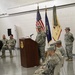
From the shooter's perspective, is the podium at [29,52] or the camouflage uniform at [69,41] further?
the camouflage uniform at [69,41]

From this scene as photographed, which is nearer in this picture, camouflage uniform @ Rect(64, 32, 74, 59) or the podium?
the podium

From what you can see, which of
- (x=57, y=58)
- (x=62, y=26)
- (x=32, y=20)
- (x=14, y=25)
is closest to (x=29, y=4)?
(x=32, y=20)

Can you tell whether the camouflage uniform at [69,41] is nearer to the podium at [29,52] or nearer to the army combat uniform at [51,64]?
the podium at [29,52]

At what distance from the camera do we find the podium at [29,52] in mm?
8500

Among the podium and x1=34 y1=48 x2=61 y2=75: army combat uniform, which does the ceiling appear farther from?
x1=34 y1=48 x2=61 y2=75: army combat uniform

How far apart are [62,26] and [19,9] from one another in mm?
4674

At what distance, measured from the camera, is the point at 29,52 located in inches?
335

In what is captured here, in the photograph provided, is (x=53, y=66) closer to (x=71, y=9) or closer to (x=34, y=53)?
(x=34, y=53)

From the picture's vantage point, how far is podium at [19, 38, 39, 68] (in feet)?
27.9

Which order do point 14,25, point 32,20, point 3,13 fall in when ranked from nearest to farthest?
point 32,20 → point 14,25 → point 3,13

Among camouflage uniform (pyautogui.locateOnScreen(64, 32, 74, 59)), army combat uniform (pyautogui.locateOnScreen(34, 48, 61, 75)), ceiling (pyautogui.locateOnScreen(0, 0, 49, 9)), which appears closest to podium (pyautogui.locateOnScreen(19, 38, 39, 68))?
camouflage uniform (pyautogui.locateOnScreen(64, 32, 74, 59))

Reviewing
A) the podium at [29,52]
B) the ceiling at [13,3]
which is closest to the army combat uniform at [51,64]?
the podium at [29,52]

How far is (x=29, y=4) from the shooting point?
14.9m

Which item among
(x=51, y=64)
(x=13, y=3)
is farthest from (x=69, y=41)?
(x=13, y=3)
